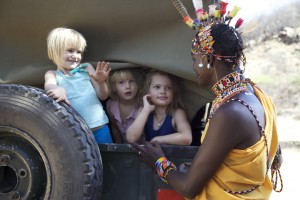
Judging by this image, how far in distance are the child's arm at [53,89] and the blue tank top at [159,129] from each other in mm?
706

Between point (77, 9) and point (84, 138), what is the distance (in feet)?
3.36

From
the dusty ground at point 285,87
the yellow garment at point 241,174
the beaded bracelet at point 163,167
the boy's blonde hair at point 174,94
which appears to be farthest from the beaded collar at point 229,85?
the dusty ground at point 285,87

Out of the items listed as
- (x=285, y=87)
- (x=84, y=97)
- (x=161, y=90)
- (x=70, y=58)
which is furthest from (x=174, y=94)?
(x=285, y=87)

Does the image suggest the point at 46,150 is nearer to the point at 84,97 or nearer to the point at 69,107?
the point at 69,107

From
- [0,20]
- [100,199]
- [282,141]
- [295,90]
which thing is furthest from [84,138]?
[295,90]

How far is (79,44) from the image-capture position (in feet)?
11.2

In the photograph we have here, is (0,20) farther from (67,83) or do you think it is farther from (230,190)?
(230,190)

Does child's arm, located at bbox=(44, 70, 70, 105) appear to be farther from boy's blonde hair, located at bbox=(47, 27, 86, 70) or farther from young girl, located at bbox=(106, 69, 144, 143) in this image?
young girl, located at bbox=(106, 69, 144, 143)

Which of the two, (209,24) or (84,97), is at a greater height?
(209,24)

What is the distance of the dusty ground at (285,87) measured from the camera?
24.3ft

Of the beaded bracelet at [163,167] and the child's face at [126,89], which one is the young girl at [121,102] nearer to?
the child's face at [126,89]

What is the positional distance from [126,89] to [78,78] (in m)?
0.39

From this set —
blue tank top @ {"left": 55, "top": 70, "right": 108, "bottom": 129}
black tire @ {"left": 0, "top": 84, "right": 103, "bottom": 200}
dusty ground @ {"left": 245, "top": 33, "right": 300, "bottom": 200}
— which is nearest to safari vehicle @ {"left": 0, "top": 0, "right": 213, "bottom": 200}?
black tire @ {"left": 0, "top": 84, "right": 103, "bottom": 200}

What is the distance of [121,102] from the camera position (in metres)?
3.79
